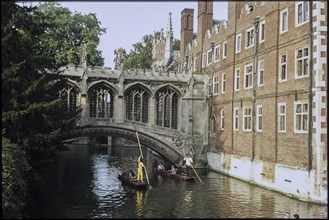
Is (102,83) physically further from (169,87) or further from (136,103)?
(169,87)

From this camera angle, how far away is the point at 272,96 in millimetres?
21688

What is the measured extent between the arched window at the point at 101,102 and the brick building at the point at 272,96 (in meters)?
7.26

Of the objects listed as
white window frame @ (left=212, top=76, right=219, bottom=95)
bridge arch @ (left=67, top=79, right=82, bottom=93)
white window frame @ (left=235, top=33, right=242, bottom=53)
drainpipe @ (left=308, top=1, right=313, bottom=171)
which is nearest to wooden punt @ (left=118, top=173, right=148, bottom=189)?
bridge arch @ (left=67, top=79, right=82, bottom=93)

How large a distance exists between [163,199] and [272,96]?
7786 mm

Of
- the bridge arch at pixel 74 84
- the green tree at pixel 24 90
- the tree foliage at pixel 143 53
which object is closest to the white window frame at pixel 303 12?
the green tree at pixel 24 90

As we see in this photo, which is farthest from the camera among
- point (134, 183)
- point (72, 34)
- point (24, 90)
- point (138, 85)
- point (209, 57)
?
point (72, 34)

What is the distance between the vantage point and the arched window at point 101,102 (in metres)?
28.0

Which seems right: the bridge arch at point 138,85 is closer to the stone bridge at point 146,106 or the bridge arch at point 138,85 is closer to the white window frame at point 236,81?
the stone bridge at point 146,106

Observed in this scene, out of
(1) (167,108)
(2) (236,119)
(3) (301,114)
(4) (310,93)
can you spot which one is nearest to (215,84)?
(1) (167,108)

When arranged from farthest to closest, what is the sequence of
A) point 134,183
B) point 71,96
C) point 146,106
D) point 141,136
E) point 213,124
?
point 213,124 < point 146,106 < point 141,136 < point 71,96 < point 134,183

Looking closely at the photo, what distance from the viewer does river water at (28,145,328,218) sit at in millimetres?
15516

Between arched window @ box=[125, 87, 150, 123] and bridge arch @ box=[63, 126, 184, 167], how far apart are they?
1.10 meters

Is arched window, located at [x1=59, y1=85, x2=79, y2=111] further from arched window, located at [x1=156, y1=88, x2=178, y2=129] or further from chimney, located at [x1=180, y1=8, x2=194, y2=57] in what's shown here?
chimney, located at [x1=180, y1=8, x2=194, y2=57]

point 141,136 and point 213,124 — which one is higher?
point 213,124
